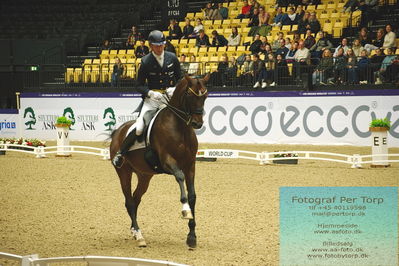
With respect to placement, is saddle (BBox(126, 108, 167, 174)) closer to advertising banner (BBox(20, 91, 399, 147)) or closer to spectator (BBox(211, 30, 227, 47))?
advertising banner (BBox(20, 91, 399, 147))

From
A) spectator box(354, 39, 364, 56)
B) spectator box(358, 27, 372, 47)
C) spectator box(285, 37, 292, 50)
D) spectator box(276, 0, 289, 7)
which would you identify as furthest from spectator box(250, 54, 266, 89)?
spectator box(276, 0, 289, 7)

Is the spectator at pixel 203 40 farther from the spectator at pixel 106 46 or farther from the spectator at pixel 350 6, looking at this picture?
the spectator at pixel 350 6

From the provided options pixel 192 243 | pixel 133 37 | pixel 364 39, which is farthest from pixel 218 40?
pixel 192 243

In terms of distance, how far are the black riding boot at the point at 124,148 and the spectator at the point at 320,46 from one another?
566 inches

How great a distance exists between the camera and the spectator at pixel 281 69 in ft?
75.4

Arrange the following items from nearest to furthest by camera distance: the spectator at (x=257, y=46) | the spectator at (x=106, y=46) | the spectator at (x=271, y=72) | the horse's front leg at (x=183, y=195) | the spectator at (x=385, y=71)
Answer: the horse's front leg at (x=183, y=195) → the spectator at (x=385, y=71) → the spectator at (x=271, y=72) → the spectator at (x=257, y=46) → the spectator at (x=106, y=46)

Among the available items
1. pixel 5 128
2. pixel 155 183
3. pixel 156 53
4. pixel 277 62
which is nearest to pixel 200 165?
pixel 155 183

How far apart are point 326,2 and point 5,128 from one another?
14548 mm

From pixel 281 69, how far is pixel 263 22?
416 cm

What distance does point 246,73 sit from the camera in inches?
934

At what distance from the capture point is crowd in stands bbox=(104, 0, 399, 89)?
21.6 meters

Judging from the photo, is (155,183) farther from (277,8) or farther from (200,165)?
(277,8)

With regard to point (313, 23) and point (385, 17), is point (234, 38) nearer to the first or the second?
point (313, 23)

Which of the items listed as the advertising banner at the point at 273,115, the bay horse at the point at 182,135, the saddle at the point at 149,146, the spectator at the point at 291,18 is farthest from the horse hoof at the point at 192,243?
the spectator at the point at 291,18
